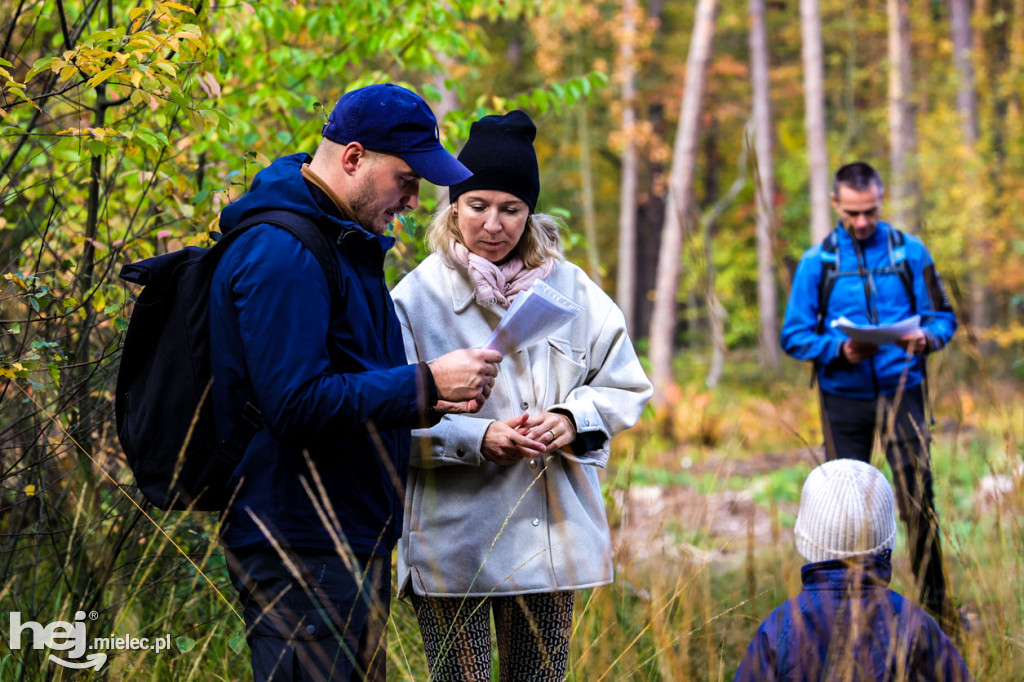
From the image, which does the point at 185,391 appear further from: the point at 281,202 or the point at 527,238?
the point at 527,238

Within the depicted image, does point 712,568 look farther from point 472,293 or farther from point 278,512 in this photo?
point 278,512

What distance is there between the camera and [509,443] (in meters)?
2.54

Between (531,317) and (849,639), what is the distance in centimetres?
103

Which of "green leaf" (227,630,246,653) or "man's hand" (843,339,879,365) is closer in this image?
"green leaf" (227,630,246,653)

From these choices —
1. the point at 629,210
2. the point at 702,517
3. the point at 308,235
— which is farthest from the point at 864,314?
the point at 629,210

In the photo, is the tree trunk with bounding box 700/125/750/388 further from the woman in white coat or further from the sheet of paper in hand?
the sheet of paper in hand

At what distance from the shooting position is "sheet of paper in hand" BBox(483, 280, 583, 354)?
235 centimetres

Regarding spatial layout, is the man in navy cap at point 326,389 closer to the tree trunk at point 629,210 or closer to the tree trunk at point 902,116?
the tree trunk at point 629,210

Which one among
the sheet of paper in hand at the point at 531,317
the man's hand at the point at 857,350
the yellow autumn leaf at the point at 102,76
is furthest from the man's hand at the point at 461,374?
the man's hand at the point at 857,350

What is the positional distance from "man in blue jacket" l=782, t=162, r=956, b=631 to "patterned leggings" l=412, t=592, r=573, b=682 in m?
2.27

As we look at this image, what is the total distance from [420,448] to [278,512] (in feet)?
2.08

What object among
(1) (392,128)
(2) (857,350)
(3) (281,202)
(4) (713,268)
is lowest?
(2) (857,350)

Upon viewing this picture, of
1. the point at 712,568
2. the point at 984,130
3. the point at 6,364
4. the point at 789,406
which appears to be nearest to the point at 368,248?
the point at 6,364

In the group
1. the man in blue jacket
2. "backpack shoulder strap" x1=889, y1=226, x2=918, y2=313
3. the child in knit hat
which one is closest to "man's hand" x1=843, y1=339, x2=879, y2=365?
the man in blue jacket
